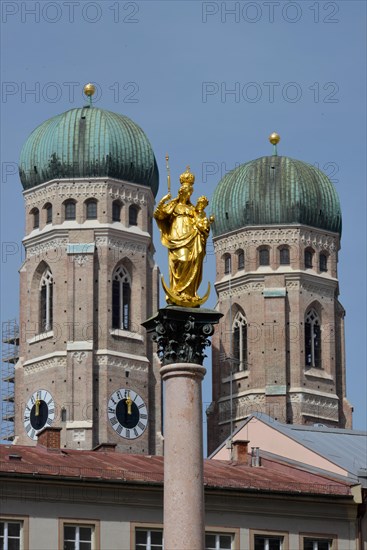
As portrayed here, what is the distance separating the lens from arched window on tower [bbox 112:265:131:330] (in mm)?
114625

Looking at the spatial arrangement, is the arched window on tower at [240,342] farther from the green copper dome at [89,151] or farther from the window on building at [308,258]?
the green copper dome at [89,151]

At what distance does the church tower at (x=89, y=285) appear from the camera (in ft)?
367

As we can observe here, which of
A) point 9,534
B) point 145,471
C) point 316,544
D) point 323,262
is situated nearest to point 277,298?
point 323,262

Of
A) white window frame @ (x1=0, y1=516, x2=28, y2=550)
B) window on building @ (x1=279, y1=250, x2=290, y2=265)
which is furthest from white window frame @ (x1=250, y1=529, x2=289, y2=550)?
window on building @ (x1=279, y1=250, x2=290, y2=265)

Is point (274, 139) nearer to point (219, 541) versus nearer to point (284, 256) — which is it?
point (284, 256)

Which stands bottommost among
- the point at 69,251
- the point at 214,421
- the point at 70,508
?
the point at 70,508

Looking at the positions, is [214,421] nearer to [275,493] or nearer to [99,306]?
[99,306]

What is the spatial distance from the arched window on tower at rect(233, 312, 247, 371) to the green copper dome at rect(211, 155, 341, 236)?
18.4 ft

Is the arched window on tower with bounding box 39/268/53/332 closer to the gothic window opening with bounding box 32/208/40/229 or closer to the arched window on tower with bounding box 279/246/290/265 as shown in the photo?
the gothic window opening with bounding box 32/208/40/229

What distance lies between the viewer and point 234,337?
122000mm

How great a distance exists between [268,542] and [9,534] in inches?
276

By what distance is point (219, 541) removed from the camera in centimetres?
5394

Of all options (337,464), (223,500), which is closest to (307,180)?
(337,464)

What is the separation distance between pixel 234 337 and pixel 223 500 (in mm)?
67837
